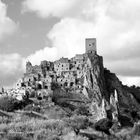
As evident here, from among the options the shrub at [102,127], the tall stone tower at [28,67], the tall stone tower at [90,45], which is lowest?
the shrub at [102,127]

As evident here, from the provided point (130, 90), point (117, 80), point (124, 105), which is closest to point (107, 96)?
point (124, 105)

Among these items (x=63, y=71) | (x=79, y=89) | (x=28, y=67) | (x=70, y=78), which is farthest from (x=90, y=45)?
(x=28, y=67)

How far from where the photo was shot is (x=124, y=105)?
106625mm

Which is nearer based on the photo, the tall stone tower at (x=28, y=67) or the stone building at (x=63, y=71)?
the stone building at (x=63, y=71)

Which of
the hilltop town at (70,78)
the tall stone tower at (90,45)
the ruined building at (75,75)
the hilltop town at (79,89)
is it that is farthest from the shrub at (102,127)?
the tall stone tower at (90,45)

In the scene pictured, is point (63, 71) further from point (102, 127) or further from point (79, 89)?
point (102, 127)

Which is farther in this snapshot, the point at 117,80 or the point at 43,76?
the point at 117,80

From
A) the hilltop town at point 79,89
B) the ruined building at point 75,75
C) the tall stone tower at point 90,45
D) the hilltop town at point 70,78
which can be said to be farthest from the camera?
the tall stone tower at point 90,45

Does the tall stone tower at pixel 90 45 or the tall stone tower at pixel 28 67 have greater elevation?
the tall stone tower at pixel 90 45

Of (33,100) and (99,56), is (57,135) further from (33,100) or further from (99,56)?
(99,56)

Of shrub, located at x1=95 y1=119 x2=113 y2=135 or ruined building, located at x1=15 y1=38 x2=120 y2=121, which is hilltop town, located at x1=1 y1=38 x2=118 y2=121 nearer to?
ruined building, located at x1=15 y1=38 x2=120 y2=121

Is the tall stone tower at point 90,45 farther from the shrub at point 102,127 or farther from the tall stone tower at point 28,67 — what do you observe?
the shrub at point 102,127

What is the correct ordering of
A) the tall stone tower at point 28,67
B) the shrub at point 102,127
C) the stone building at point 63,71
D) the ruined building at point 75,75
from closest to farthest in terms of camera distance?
the shrub at point 102,127 → the ruined building at point 75,75 → the stone building at point 63,71 → the tall stone tower at point 28,67

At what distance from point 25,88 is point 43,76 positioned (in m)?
11.3
